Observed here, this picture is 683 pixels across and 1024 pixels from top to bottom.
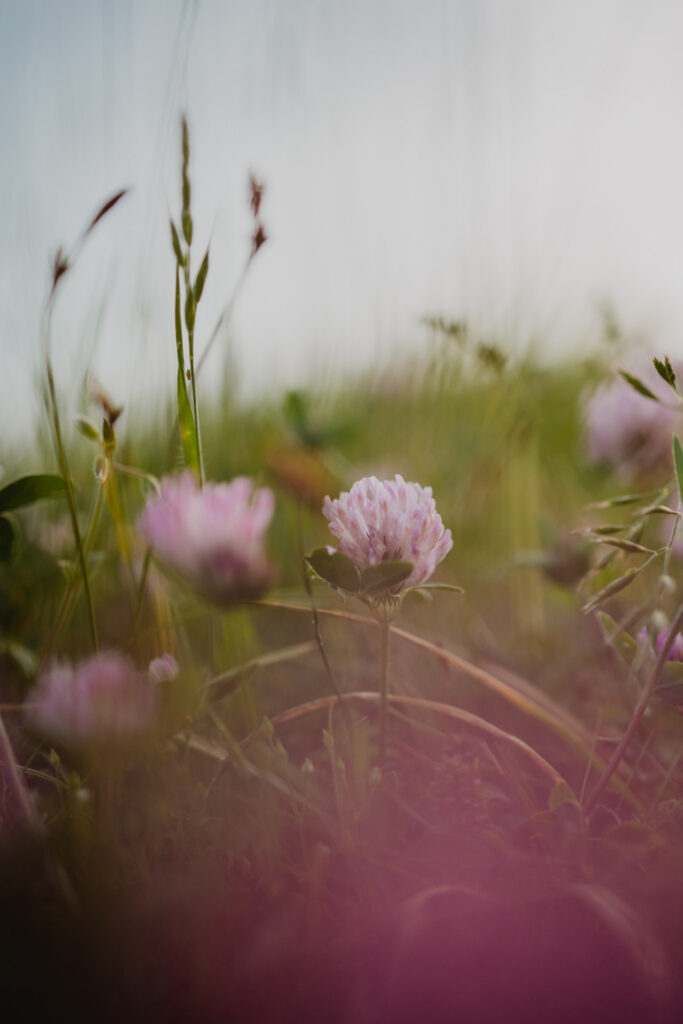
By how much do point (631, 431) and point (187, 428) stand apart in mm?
757

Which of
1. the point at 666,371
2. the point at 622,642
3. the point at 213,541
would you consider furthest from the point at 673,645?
the point at 213,541

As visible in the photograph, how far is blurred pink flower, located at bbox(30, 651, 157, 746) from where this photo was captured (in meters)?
0.41

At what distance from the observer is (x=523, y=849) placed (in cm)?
42

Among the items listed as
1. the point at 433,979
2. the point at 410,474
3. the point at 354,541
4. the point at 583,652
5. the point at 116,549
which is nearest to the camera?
the point at 433,979

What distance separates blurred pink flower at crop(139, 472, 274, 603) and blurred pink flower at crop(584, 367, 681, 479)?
2.49ft

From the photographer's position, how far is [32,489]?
52cm

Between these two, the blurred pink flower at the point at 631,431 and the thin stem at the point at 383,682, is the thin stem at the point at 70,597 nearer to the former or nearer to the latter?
the thin stem at the point at 383,682

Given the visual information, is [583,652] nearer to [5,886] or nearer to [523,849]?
[523,849]

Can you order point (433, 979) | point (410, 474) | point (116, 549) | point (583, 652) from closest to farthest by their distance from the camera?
point (433, 979) < point (116, 549) < point (583, 652) < point (410, 474)

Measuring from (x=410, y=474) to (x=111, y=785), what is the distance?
2.35ft

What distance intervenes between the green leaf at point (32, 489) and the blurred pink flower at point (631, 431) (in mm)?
750

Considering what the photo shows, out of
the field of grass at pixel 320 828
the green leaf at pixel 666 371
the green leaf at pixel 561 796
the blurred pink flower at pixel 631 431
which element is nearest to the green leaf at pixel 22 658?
the field of grass at pixel 320 828

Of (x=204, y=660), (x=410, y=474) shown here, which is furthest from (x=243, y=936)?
(x=410, y=474)

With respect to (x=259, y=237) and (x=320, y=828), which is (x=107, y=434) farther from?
(x=320, y=828)
